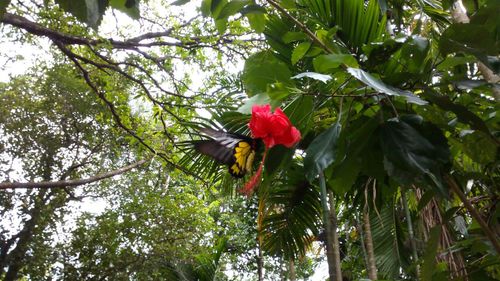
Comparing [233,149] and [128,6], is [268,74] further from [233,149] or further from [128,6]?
[233,149]

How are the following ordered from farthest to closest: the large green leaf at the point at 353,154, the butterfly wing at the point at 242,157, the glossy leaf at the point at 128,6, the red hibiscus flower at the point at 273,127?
the butterfly wing at the point at 242,157 < the red hibiscus flower at the point at 273,127 < the large green leaf at the point at 353,154 < the glossy leaf at the point at 128,6

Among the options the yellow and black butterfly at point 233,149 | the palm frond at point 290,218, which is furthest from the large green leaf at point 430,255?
the palm frond at point 290,218

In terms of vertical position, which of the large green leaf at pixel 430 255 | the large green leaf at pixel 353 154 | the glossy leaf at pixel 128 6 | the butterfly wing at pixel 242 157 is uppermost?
the butterfly wing at pixel 242 157

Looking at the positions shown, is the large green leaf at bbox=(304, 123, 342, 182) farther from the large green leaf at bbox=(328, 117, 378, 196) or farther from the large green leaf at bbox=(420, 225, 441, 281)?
the large green leaf at bbox=(420, 225, 441, 281)

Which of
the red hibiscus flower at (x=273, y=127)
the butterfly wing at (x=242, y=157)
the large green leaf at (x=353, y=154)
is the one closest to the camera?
the large green leaf at (x=353, y=154)

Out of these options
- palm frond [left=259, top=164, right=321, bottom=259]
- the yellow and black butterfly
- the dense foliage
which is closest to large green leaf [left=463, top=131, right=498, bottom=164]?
the dense foliage

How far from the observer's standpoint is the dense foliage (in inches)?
28.1

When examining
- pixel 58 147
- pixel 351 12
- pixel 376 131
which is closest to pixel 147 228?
pixel 58 147

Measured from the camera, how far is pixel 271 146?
92cm

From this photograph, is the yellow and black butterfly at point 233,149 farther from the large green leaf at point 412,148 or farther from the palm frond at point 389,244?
the palm frond at point 389,244

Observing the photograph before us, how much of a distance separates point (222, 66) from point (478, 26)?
3217 mm

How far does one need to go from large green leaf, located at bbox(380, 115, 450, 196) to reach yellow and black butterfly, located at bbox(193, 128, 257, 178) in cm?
59

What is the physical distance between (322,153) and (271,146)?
9.2 inches

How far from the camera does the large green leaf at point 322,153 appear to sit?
690 millimetres
